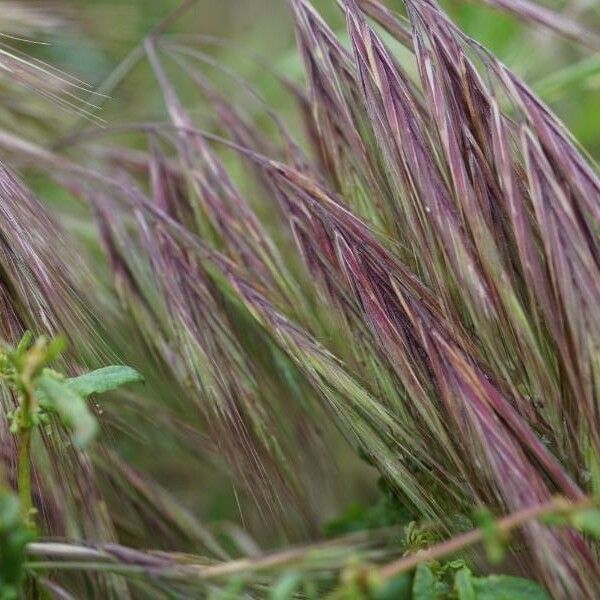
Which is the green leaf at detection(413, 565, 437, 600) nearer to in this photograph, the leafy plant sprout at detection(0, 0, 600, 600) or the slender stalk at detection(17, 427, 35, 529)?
the leafy plant sprout at detection(0, 0, 600, 600)

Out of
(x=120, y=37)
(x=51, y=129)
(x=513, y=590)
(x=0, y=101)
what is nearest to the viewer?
(x=513, y=590)

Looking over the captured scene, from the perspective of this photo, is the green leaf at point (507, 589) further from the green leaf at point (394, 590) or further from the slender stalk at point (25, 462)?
the slender stalk at point (25, 462)

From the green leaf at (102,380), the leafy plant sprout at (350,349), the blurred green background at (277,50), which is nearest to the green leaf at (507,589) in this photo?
the leafy plant sprout at (350,349)

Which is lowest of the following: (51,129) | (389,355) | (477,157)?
(389,355)

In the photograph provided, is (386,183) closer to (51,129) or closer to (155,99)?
(51,129)

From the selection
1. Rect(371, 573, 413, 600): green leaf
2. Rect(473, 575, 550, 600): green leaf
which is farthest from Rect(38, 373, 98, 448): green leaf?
Rect(473, 575, 550, 600): green leaf

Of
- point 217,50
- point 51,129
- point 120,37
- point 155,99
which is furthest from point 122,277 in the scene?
point 217,50

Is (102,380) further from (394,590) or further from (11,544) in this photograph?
(394,590)

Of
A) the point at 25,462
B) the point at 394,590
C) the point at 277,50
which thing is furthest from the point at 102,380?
the point at 277,50
